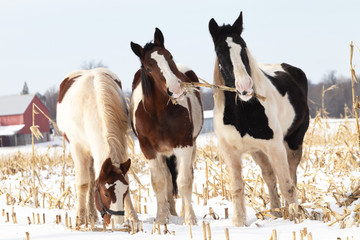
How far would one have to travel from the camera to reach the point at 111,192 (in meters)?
4.26

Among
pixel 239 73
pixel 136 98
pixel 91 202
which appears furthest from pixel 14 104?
pixel 239 73

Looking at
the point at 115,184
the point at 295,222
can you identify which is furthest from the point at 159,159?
the point at 295,222

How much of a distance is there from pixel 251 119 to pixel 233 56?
0.70 meters

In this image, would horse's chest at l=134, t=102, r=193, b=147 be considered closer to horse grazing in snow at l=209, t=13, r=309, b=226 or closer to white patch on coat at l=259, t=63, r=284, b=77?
horse grazing in snow at l=209, t=13, r=309, b=226

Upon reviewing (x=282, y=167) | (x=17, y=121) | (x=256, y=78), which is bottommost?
(x=282, y=167)

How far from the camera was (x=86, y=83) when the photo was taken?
5461 mm

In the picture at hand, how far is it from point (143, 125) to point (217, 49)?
1345 mm

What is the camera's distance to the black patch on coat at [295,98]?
5.24 meters

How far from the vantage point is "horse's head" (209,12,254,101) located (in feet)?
12.7

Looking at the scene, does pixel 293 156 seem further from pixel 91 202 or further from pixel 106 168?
pixel 91 202

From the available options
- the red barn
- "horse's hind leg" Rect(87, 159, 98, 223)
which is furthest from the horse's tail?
the red barn

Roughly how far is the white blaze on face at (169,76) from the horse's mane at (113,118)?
871 millimetres

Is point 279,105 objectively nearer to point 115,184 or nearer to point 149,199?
point 115,184

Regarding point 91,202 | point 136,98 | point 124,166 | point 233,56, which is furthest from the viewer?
point 91,202
